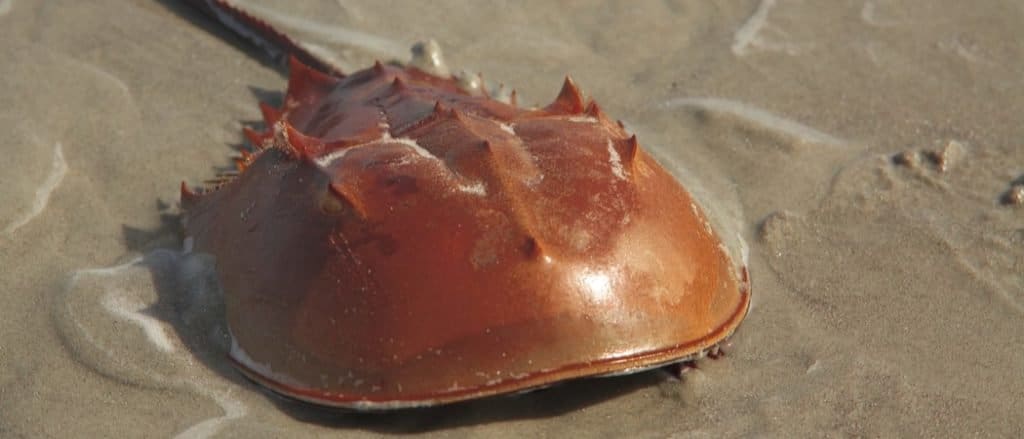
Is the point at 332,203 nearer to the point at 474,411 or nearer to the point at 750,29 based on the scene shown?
the point at 474,411

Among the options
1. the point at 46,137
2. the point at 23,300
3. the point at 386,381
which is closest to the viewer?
the point at 386,381

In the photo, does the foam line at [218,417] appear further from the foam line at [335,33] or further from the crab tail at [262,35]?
the foam line at [335,33]

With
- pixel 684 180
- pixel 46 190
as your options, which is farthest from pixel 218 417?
pixel 684 180

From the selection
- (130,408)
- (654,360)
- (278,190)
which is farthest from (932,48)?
(130,408)

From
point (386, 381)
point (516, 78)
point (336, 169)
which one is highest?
point (336, 169)

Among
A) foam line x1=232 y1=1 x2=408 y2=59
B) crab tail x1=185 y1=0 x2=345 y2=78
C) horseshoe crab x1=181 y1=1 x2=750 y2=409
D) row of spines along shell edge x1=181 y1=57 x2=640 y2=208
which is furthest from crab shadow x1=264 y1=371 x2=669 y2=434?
foam line x1=232 y1=1 x2=408 y2=59

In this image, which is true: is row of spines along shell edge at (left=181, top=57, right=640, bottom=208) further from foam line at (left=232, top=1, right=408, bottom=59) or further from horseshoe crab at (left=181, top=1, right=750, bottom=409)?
foam line at (left=232, top=1, right=408, bottom=59)

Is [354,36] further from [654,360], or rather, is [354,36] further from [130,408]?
[654,360]
